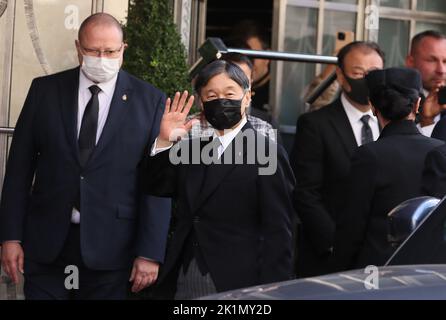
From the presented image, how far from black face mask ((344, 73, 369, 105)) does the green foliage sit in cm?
112

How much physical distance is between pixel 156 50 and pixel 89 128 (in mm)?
1451

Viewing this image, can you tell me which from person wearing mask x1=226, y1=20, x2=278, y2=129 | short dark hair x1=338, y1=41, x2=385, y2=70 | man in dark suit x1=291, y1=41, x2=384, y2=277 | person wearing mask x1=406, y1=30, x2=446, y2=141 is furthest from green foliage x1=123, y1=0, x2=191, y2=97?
person wearing mask x1=226, y1=20, x2=278, y2=129

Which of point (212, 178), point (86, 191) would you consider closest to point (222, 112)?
point (212, 178)

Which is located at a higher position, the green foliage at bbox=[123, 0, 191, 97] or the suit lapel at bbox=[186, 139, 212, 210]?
the green foliage at bbox=[123, 0, 191, 97]

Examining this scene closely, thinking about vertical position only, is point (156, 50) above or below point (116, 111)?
above

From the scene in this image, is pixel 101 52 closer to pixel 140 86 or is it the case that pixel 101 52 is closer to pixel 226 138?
pixel 140 86

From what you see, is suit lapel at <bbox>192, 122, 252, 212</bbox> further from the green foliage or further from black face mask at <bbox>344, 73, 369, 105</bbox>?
the green foliage

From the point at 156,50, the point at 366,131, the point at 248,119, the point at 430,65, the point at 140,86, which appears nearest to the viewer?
the point at 140,86

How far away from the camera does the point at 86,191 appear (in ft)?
22.2

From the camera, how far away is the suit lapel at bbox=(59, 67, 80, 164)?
684 cm

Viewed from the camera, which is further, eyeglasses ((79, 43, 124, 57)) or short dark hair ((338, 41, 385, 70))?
short dark hair ((338, 41, 385, 70))

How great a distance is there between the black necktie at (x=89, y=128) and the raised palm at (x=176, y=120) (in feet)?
2.59

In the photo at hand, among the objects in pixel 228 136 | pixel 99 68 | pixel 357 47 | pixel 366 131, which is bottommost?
pixel 366 131
